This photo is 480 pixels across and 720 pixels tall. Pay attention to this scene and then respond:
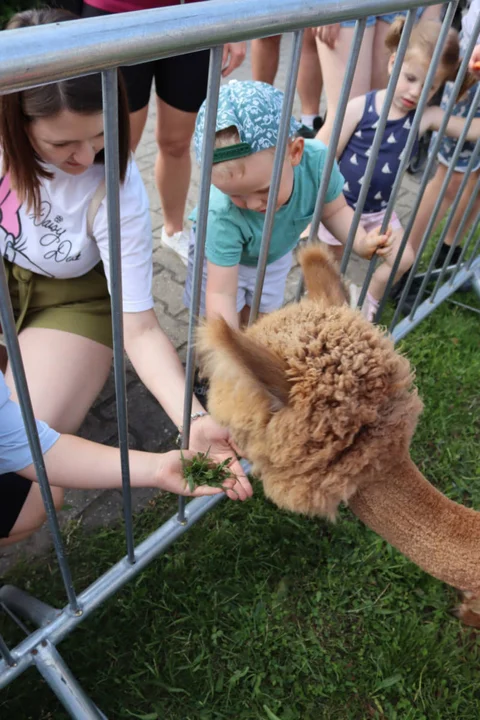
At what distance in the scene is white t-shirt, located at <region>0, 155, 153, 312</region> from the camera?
1.92 m

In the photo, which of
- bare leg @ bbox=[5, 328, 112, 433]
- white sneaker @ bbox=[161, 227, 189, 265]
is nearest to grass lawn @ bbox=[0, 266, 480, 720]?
bare leg @ bbox=[5, 328, 112, 433]

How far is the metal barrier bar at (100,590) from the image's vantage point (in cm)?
153

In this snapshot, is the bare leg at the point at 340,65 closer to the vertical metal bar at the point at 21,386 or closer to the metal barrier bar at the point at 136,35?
the metal barrier bar at the point at 136,35

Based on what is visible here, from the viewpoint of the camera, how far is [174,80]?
9.05ft

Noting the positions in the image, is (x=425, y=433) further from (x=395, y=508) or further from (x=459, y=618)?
(x=395, y=508)

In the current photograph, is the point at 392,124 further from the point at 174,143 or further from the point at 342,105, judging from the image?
the point at 342,105

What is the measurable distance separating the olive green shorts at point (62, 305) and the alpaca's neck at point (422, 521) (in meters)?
1.20

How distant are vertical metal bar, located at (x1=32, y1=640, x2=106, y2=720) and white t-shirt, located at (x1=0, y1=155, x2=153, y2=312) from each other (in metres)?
1.08

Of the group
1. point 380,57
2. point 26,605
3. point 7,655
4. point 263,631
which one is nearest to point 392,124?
point 380,57

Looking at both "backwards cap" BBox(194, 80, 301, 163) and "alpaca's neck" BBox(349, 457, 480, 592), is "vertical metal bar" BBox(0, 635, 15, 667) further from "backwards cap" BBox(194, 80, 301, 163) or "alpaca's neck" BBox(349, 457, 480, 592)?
"backwards cap" BBox(194, 80, 301, 163)

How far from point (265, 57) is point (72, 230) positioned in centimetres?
318

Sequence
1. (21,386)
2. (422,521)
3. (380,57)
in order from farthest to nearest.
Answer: (380,57) < (422,521) < (21,386)

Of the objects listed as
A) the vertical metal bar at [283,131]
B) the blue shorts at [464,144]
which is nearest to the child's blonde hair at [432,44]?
the blue shorts at [464,144]

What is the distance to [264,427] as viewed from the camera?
126 cm
